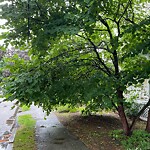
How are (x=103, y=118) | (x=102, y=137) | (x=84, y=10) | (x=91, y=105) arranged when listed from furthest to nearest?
1. (x=103, y=118)
2. (x=91, y=105)
3. (x=102, y=137)
4. (x=84, y=10)

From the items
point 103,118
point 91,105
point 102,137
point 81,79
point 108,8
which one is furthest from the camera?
point 103,118

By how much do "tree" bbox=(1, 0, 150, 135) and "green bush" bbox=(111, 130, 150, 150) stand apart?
0.37 m

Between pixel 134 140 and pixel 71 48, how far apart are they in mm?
3287

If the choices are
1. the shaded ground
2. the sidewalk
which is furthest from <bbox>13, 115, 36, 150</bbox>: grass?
the shaded ground

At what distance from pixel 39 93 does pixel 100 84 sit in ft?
5.14

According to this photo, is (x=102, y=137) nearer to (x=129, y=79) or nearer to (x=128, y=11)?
(x=129, y=79)

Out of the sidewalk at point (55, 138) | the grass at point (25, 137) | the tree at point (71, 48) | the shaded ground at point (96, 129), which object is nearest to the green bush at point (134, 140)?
the shaded ground at point (96, 129)

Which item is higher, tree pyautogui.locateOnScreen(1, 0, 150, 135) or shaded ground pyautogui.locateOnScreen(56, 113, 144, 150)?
tree pyautogui.locateOnScreen(1, 0, 150, 135)

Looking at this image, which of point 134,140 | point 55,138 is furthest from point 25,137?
point 134,140

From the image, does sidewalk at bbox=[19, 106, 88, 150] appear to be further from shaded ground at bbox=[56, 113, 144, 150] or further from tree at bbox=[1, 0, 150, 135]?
tree at bbox=[1, 0, 150, 135]

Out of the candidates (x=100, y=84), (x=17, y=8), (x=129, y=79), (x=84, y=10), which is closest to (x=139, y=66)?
(x=129, y=79)

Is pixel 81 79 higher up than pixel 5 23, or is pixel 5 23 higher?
pixel 5 23

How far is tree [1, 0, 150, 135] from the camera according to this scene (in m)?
5.27

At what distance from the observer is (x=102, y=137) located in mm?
7723
